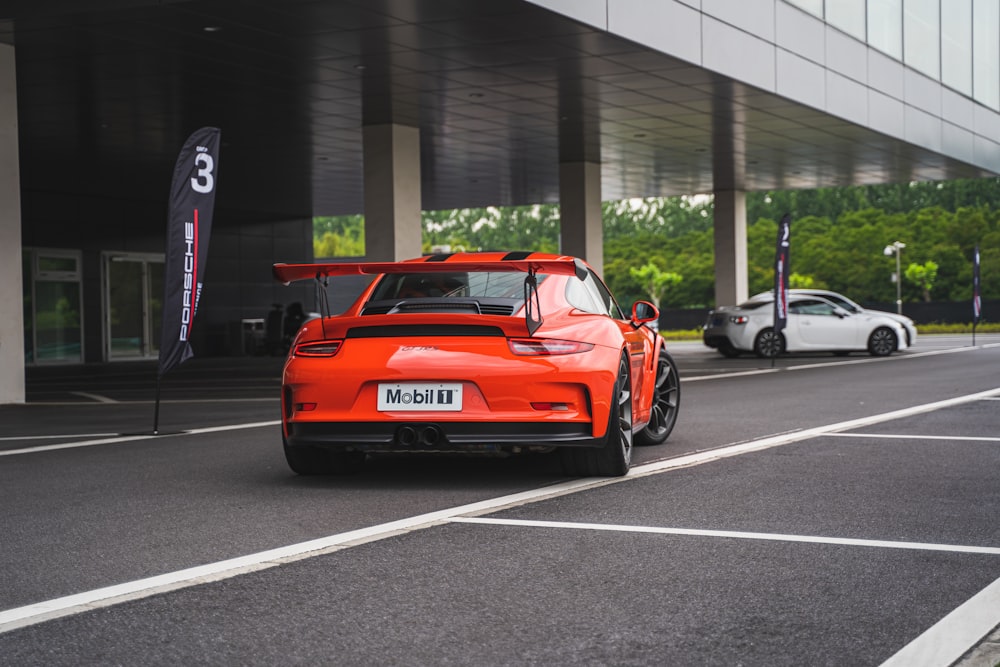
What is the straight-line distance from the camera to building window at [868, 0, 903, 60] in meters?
26.8

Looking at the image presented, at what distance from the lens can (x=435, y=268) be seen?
7582 mm

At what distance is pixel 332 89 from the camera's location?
19641 millimetres

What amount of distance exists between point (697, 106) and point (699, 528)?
1750cm

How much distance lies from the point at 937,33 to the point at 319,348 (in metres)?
27.4

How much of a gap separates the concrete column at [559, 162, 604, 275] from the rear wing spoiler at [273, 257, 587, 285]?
67.5ft

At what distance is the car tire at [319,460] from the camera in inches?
301

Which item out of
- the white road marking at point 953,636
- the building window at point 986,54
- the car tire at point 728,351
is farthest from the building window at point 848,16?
the white road marking at point 953,636

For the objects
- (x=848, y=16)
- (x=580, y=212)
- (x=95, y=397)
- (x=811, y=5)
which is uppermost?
(x=848, y=16)

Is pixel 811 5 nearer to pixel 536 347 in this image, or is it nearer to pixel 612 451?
pixel 612 451

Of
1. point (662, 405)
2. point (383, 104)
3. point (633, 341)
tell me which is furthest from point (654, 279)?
point (633, 341)

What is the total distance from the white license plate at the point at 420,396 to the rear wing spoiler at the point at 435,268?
2.21 feet

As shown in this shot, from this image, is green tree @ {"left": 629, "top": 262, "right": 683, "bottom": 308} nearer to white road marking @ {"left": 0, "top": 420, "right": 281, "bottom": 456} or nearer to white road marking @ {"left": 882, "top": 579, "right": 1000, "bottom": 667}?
white road marking @ {"left": 0, "top": 420, "right": 281, "bottom": 456}

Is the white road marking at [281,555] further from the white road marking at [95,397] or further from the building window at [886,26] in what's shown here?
the building window at [886,26]

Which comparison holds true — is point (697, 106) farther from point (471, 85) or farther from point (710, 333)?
point (710, 333)
